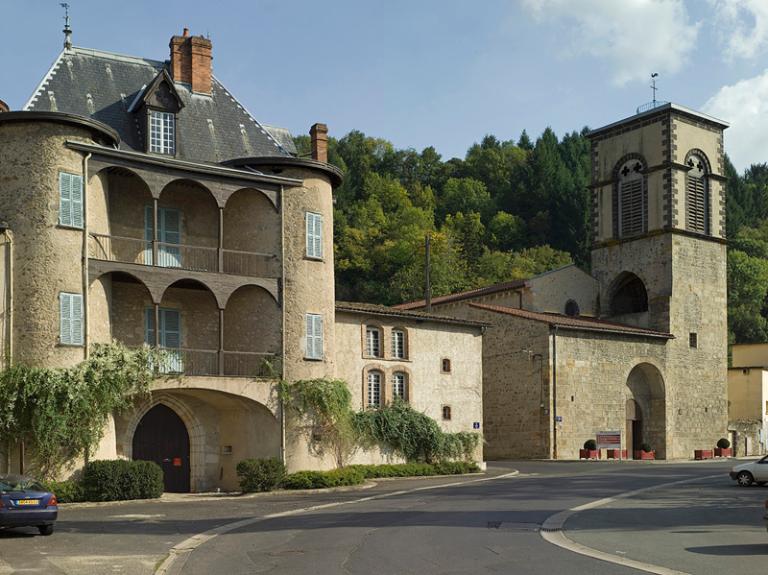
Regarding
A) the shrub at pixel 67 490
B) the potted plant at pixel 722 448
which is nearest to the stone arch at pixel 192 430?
the shrub at pixel 67 490

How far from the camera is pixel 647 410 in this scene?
179ft

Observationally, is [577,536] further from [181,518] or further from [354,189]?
[354,189]

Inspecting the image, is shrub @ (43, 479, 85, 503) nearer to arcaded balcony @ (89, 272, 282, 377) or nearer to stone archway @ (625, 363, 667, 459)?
arcaded balcony @ (89, 272, 282, 377)

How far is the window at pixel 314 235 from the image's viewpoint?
35438 mm

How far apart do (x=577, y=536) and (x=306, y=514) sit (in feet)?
25.0

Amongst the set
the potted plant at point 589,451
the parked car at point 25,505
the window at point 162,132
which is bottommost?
the potted plant at point 589,451

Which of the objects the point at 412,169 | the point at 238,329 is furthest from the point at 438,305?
the point at 412,169

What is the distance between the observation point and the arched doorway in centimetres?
3303

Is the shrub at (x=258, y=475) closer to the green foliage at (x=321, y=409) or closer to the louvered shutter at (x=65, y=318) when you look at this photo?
the green foliage at (x=321, y=409)

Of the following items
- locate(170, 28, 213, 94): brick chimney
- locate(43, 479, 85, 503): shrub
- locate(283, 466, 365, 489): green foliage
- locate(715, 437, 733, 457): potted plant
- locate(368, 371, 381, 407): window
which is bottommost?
locate(715, 437, 733, 457): potted plant

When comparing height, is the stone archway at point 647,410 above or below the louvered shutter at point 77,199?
below

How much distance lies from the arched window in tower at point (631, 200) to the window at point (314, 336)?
90.1 ft

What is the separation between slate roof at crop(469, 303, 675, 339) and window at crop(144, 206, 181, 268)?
807 inches

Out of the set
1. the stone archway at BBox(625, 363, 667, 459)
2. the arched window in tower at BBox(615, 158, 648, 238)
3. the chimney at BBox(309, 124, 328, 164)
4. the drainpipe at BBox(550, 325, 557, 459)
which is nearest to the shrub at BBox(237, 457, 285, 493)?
the chimney at BBox(309, 124, 328, 164)
